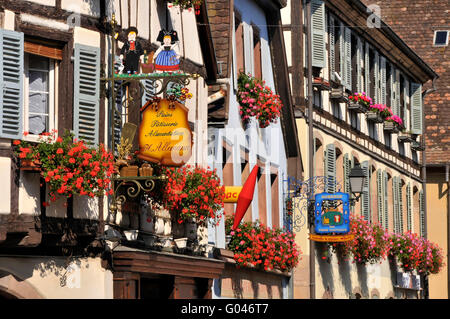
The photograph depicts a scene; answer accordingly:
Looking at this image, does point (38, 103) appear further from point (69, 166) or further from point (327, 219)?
point (327, 219)

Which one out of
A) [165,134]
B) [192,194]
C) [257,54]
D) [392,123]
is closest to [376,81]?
[392,123]

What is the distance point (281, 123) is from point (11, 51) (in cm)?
1052

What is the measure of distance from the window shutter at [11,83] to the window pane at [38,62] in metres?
0.54

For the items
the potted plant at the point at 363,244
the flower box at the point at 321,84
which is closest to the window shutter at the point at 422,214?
the potted plant at the point at 363,244

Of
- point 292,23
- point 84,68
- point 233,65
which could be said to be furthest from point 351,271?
point 84,68

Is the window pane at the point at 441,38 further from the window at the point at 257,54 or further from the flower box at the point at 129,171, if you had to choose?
the flower box at the point at 129,171

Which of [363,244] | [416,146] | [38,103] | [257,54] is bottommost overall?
[363,244]

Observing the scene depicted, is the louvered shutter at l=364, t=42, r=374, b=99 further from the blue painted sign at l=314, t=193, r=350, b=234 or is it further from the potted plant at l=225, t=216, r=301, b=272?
the potted plant at l=225, t=216, r=301, b=272

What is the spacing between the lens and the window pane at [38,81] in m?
13.1

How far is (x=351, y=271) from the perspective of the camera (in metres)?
26.2

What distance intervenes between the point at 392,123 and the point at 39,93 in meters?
18.2

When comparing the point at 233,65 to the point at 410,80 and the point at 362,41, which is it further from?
the point at 410,80

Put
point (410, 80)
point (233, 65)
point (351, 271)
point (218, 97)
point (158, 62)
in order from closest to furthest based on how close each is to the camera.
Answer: point (158, 62) → point (218, 97) → point (233, 65) → point (351, 271) → point (410, 80)

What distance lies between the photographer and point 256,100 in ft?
66.0
